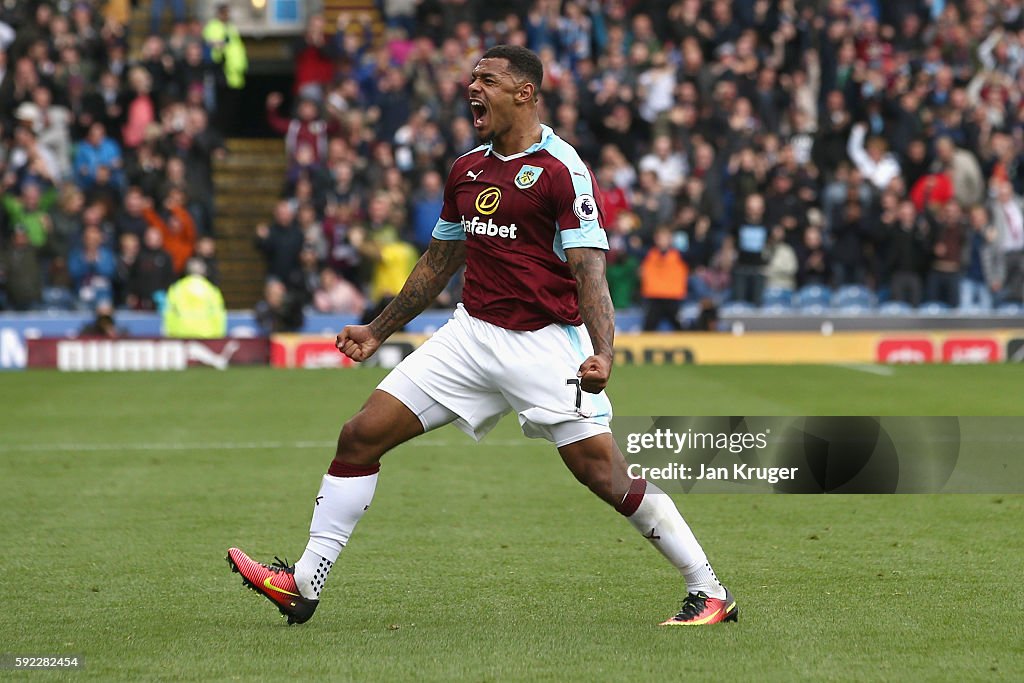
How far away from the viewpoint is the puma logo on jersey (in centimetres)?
628

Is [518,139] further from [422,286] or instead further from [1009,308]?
[1009,308]

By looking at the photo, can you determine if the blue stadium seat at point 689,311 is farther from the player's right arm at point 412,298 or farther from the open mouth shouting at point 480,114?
the open mouth shouting at point 480,114

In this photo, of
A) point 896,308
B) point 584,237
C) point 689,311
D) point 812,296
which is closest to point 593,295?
point 584,237

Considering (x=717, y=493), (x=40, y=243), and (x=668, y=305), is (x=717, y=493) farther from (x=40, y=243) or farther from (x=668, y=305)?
(x=40, y=243)

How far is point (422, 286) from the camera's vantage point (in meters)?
6.72

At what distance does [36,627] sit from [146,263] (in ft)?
51.2

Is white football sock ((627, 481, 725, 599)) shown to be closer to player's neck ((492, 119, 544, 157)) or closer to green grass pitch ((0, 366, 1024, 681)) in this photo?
green grass pitch ((0, 366, 1024, 681))

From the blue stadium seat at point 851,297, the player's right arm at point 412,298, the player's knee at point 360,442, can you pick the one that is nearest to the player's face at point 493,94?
the player's right arm at point 412,298

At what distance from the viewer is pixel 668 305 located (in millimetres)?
21812

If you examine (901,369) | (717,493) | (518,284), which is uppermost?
(518,284)

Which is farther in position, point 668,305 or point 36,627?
point 668,305

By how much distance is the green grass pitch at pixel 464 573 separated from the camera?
5.82 m

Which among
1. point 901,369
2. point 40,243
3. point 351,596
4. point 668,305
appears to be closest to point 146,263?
point 40,243

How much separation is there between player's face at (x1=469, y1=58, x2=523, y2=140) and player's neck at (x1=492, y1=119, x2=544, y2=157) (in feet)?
0.24
